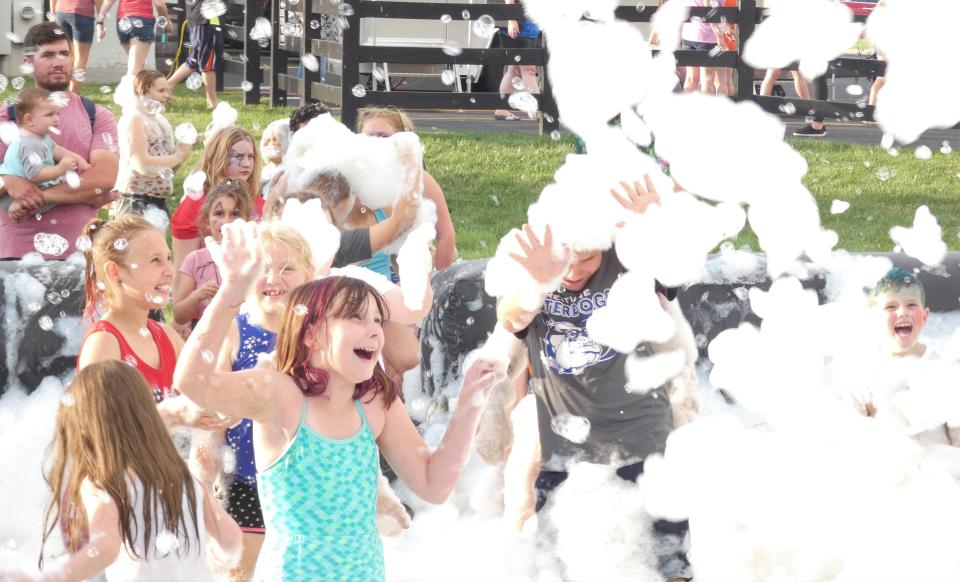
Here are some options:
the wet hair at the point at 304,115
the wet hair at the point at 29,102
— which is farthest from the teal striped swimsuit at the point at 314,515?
the wet hair at the point at 304,115

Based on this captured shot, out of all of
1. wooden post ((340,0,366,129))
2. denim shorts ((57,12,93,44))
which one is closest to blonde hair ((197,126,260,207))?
wooden post ((340,0,366,129))

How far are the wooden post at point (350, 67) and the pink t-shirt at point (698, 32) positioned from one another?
233 centimetres

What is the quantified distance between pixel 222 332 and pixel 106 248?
0.99 m

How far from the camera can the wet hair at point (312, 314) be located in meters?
2.88

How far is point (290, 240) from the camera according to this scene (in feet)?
11.9

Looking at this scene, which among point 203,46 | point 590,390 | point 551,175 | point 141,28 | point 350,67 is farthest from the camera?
point 203,46

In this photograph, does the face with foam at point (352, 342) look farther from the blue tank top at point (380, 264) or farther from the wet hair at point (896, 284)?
the wet hair at point (896, 284)

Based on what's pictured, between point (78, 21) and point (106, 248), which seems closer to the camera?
point (106, 248)

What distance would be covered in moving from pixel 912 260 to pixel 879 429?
5.58 feet

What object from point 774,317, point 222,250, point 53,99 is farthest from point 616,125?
point 222,250

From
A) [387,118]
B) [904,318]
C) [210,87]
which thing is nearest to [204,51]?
[210,87]

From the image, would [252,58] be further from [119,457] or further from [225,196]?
[119,457]

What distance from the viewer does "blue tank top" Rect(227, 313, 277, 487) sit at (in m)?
3.53

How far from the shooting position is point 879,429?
13.3 ft
